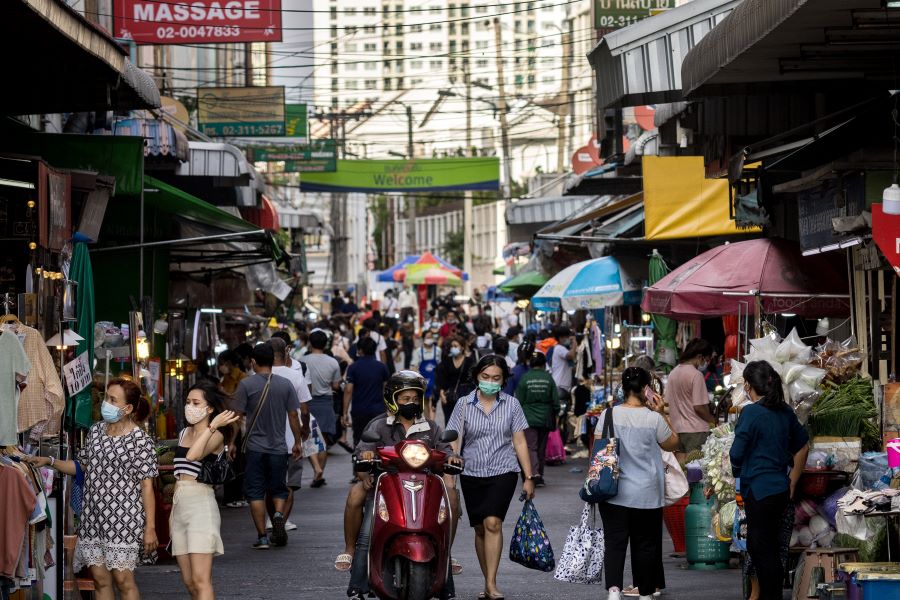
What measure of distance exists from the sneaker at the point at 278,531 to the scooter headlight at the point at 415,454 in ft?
12.6

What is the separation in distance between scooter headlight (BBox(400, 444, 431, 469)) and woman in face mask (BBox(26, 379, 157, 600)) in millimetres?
1611

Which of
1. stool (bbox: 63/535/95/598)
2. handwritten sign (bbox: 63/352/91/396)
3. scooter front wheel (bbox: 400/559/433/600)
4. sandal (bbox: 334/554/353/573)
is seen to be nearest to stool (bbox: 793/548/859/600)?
scooter front wheel (bbox: 400/559/433/600)

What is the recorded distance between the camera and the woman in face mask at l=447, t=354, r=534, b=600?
10.4 m

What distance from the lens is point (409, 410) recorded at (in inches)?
388

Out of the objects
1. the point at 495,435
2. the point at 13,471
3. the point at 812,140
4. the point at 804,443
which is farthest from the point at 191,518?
the point at 812,140

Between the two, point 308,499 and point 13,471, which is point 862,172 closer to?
point 13,471

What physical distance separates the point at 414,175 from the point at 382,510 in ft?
90.5

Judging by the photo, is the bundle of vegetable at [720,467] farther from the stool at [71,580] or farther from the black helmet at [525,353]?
the black helmet at [525,353]

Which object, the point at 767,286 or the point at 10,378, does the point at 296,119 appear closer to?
the point at 767,286

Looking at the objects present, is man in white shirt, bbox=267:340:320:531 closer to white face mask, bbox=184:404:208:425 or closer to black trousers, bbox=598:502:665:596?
white face mask, bbox=184:404:208:425

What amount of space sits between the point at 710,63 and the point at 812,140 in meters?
1.30

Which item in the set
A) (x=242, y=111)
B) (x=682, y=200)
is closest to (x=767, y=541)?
(x=682, y=200)

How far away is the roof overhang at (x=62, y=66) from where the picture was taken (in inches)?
356

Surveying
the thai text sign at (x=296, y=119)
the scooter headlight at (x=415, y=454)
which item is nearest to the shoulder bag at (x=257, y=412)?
the scooter headlight at (x=415, y=454)
